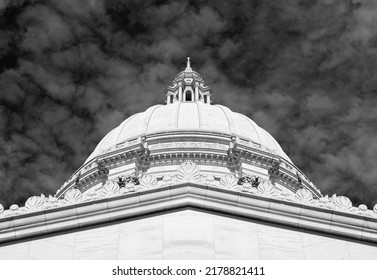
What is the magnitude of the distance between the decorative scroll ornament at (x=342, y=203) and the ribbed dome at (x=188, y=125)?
135ft

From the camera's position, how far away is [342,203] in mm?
16078

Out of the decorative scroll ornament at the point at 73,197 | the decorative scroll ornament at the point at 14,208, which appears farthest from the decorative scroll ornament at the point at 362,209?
the decorative scroll ornament at the point at 14,208

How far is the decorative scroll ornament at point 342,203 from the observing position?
15914 millimetres

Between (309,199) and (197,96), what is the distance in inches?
2322

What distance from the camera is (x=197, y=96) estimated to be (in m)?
74.6

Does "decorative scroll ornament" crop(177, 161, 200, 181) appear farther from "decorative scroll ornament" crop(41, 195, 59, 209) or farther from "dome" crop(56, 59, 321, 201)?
"dome" crop(56, 59, 321, 201)

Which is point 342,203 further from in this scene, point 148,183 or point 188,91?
point 188,91

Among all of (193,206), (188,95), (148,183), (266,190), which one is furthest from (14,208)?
(188,95)

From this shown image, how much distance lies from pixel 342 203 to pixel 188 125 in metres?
44.7

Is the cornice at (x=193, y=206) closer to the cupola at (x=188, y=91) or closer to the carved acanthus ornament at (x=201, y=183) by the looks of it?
the carved acanthus ornament at (x=201, y=183)

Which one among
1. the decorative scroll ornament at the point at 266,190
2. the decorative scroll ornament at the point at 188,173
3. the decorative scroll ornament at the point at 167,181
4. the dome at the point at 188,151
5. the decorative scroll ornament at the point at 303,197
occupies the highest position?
the dome at the point at 188,151
